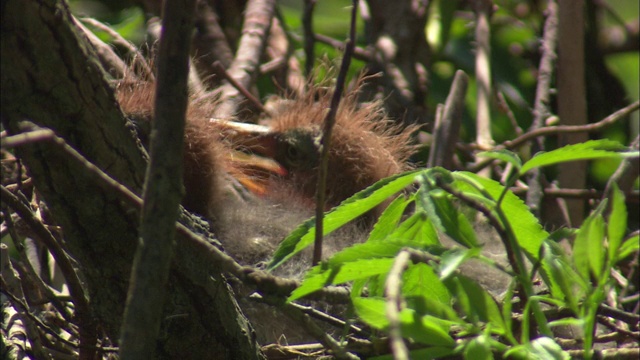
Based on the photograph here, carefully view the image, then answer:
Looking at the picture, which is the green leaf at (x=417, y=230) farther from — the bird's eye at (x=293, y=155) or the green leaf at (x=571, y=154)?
the bird's eye at (x=293, y=155)

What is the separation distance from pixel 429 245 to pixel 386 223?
0.14m

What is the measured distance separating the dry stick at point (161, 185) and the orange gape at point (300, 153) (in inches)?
36.5

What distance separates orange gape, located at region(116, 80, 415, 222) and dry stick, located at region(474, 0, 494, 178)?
223 millimetres

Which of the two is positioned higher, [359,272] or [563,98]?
[359,272]

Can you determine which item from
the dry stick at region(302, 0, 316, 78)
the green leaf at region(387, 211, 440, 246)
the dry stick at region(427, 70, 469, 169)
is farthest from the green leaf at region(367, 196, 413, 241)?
the dry stick at region(302, 0, 316, 78)

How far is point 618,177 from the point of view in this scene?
5.49ft

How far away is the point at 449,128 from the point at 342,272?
124 cm

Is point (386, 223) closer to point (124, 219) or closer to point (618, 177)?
point (124, 219)

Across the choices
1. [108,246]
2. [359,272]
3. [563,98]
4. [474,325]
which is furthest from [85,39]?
[563,98]

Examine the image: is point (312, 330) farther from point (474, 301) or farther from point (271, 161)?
point (271, 161)

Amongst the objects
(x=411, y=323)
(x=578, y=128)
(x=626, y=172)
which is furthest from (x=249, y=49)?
(x=411, y=323)

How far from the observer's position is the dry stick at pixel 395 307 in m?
0.49

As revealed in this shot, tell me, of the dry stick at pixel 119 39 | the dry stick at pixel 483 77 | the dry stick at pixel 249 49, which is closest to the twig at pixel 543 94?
the dry stick at pixel 483 77

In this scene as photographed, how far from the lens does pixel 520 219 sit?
2.70 feet
